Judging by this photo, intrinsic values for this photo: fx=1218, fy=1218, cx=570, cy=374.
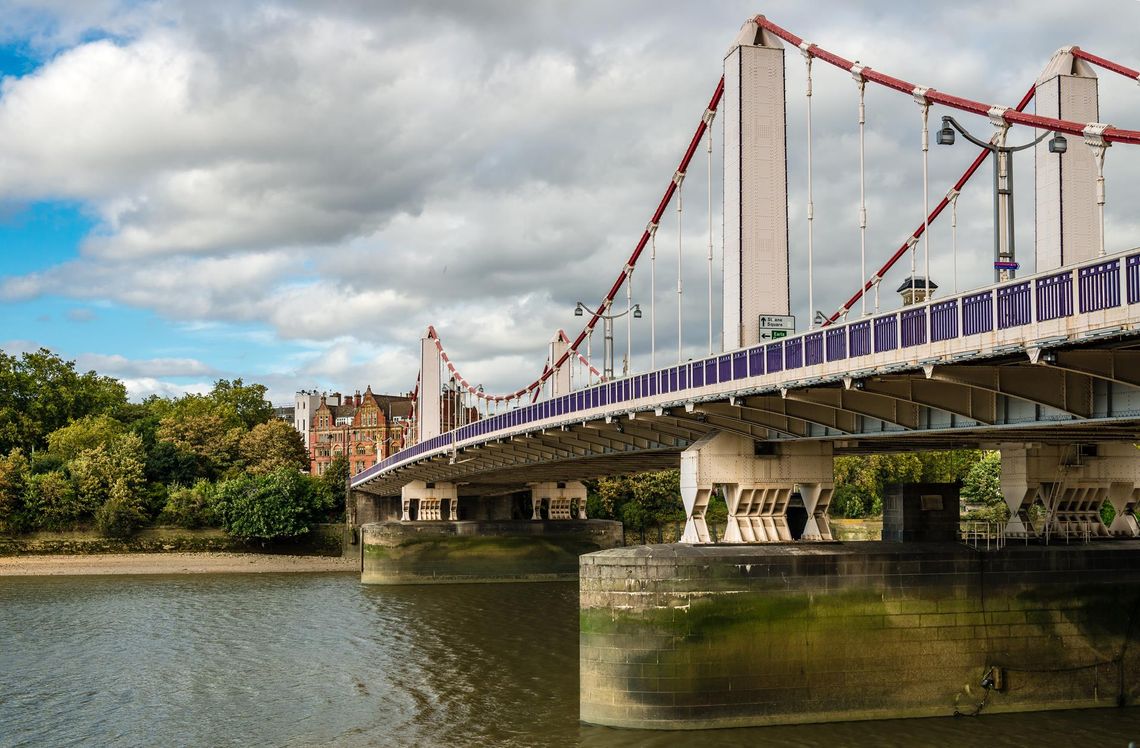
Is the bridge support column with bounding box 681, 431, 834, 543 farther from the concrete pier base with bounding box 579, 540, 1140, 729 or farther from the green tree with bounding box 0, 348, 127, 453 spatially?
the green tree with bounding box 0, 348, 127, 453

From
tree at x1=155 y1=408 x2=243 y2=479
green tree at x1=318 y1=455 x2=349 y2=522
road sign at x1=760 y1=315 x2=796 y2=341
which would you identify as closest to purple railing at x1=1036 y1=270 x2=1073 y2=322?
road sign at x1=760 y1=315 x2=796 y2=341

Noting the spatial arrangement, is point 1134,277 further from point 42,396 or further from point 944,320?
point 42,396

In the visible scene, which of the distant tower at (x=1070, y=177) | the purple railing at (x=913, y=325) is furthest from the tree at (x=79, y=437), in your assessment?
the purple railing at (x=913, y=325)

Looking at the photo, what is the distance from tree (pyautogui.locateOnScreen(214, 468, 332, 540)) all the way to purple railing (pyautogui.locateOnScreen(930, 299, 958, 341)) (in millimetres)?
70763

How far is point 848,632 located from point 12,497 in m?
71.5

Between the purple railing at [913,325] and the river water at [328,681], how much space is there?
10138 mm

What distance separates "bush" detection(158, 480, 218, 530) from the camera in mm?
88875

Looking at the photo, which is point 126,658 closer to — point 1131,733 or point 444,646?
Answer: point 444,646

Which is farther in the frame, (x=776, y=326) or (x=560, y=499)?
(x=560, y=499)

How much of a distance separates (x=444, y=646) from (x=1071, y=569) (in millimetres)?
23063

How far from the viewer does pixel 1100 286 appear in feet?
68.0

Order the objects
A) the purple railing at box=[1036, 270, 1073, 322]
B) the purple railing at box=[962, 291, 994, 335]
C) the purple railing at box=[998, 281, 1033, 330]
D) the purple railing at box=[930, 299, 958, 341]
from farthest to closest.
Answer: the purple railing at box=[930, 299, 958, 341], the purple railing at box=[962, 291, 994, 335], the purple railing at box=[998, 281, 1033, 330], the purple railing at box=[1036, 270, 1073, 322]

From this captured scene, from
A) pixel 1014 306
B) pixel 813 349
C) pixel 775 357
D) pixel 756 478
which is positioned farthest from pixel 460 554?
pixel 1014 306

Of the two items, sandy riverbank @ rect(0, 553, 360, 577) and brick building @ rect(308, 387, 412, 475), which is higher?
brick building @ rect(308, 387, 412, 475)
